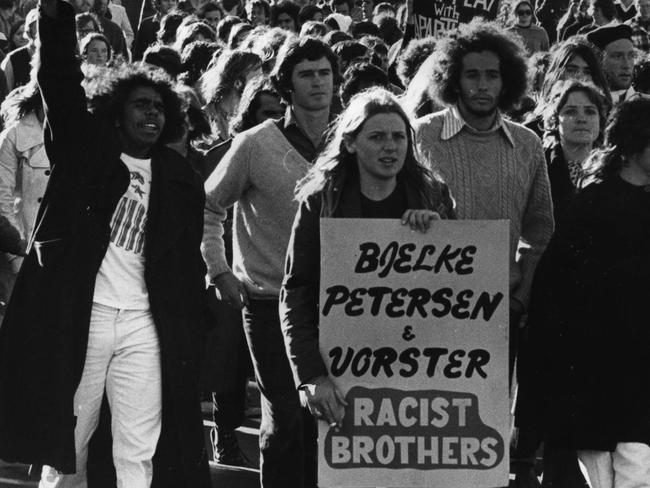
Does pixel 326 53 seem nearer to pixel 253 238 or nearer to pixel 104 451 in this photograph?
pixel 253 238

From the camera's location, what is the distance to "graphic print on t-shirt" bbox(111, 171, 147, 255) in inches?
243

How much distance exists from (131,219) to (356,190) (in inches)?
42.2

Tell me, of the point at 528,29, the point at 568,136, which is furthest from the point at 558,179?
the point at 528,29

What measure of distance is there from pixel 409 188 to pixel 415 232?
0.93 ft

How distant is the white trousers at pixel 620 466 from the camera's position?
5.99m

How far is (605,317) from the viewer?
19.9ft

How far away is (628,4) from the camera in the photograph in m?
16.0

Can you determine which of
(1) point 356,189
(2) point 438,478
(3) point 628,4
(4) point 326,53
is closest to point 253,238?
(4) point 326,53

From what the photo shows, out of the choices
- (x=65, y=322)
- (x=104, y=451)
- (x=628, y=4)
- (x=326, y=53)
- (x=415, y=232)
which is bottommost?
(x=104, y=451)

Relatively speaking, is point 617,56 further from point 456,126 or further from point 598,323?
point 598,323

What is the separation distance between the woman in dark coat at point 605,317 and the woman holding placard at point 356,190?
2.36ft

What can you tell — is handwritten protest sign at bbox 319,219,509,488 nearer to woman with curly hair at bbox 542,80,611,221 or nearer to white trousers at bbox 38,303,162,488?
white trousers at bbox 38,303,162,488

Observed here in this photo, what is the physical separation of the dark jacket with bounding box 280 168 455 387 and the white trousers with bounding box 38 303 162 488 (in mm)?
849

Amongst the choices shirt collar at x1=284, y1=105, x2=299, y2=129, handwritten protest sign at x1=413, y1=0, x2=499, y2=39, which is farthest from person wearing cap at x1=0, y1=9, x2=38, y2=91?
shirt collar at x1=284, y1=105, x2=299, y2=129
